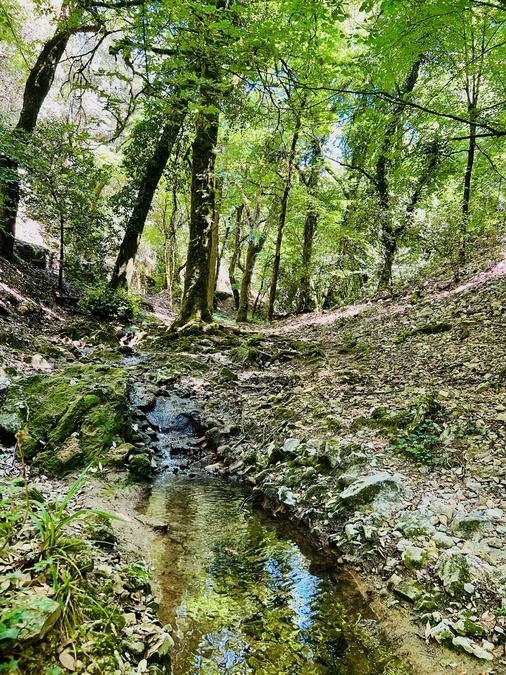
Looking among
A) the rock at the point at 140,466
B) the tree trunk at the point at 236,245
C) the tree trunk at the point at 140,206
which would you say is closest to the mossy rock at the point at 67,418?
the rock at the point at 140,466

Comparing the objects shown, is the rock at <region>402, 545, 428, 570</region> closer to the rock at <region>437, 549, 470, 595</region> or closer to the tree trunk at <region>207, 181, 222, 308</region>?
the rock at <region>437, 549, 470, 595</region>

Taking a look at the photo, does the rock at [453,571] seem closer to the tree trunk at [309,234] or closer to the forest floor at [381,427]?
the forest floor at [381,427]

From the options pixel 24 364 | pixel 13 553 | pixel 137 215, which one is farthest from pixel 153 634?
pixel 137 215

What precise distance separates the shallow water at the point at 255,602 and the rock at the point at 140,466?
0.58 m

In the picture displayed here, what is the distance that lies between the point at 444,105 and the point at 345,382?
23.8 feet

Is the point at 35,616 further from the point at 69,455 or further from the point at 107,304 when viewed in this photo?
the point at 107,304

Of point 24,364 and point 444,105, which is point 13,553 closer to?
point 24,364

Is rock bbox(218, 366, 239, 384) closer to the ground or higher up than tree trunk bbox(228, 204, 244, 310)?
closer to the ground

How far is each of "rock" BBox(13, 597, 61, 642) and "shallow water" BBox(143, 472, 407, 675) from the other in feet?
3.19

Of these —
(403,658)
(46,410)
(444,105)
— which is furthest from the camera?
(444,105)

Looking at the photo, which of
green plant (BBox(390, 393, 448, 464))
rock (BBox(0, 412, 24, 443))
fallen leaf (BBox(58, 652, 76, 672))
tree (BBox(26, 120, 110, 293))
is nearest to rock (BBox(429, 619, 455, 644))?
green plant (BBox(390, 393, 448, 464))

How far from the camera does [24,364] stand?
6406 millimetres

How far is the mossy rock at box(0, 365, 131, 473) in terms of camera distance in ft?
13.6

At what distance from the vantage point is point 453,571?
8.82 ft
